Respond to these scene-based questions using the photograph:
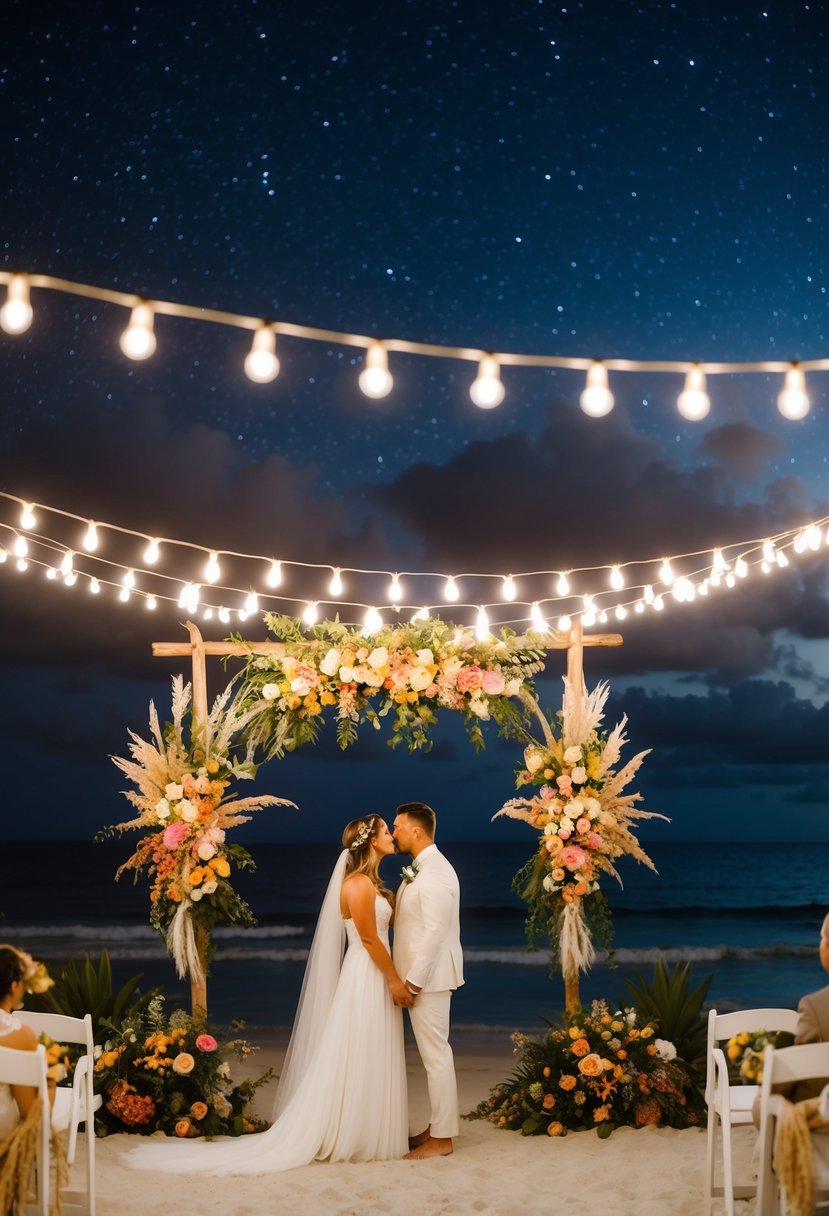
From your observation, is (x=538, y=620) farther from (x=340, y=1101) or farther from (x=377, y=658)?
(x=340, y=1101)

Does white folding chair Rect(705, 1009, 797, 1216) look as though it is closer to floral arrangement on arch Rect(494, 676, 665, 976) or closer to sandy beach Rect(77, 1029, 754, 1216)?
sandy beach Rect(77, 1029, 754, 1216)

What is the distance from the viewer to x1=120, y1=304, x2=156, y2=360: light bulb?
3678mm

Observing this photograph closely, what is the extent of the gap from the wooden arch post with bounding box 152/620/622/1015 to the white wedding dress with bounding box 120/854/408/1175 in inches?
40.2

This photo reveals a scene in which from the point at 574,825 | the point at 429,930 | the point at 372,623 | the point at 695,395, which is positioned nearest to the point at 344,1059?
the point at 429,930

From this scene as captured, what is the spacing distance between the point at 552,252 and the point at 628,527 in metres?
6.28

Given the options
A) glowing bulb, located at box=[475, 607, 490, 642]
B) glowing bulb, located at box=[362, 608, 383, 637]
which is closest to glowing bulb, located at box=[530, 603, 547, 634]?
glowing bulb, located at box=[475, 607, 490, 642]

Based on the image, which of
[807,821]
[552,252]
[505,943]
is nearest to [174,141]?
[552,252]

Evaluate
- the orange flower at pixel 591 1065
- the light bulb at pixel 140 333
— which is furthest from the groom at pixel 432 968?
the light bulb at pixel 140 333

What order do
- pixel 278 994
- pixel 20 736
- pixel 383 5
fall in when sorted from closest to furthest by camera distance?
pixel 383 5 → pixel 278 994 → pixel 20 736

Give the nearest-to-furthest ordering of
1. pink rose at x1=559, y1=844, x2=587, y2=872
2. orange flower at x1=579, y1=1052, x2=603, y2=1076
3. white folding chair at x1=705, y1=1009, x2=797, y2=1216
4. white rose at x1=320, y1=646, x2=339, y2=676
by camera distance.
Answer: white folding chair at x1=705, y1=1009, x2=797, y2=1216, orange flower at x1=579, y1=1052, x2=603, y2=1076, pink rose at x1=559, y1=844, x2=587, y2=872, white rose at x1=320, y1=646, x2=339, y2=676

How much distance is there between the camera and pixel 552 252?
11.7m

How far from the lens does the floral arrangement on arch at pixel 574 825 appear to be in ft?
23.1

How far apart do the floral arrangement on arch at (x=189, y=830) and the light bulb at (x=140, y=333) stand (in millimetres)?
3359

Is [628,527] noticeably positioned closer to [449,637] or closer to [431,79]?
[431,79]
